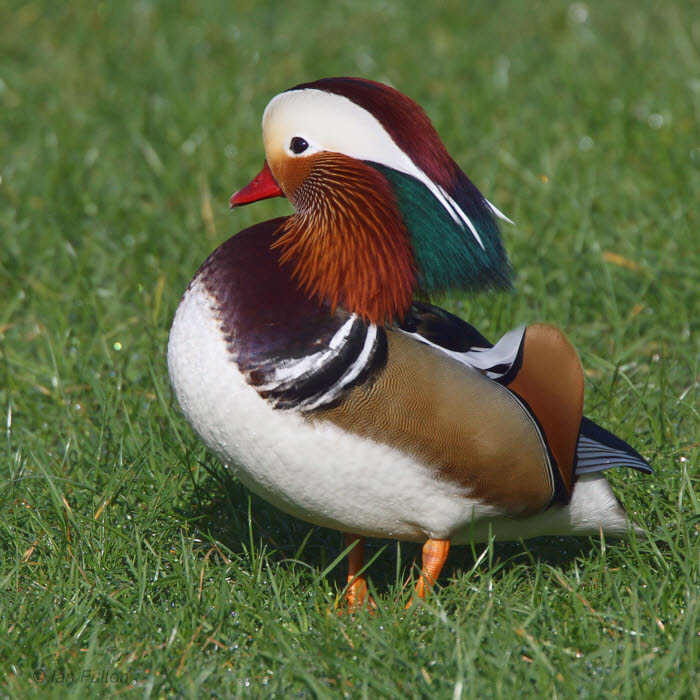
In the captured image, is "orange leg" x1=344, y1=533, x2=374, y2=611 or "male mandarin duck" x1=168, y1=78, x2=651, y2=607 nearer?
"male mandarin duck" x1=168, y1=78, x2=651, y2=607

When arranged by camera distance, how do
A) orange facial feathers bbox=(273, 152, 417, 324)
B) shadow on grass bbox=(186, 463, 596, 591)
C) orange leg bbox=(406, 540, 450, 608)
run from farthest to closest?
shadow on grass bbox=(186, 463, 596, 591)
orange leg bbox=(406, 540, 450, 608)
orange facial feathers bbox=(273, 152, 417, 324)

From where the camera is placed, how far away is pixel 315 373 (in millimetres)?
2297

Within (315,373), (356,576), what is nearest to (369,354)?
(315,373)

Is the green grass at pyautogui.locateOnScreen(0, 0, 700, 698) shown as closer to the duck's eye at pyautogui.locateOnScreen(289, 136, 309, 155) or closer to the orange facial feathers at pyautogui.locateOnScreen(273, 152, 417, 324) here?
the orange facial feathers at pyautogui.locateOnScreen(273, 152, 417, 324)

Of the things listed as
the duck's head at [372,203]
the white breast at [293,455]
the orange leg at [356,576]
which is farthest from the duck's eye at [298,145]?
the orange leg at [356,576]

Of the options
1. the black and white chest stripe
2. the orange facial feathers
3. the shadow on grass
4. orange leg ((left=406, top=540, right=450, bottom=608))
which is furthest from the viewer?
the shadow on grass

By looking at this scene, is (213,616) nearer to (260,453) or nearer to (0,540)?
(260,453)

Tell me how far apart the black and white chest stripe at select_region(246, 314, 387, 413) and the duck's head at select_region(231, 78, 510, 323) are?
0.37 feet

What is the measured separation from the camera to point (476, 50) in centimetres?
589

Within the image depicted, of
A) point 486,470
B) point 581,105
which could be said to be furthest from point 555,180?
point 486,470

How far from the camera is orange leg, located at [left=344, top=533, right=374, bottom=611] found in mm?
2630

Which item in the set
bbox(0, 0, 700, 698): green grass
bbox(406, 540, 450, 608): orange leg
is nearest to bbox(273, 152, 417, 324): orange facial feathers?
bbox(406, 540, 450, 608): orange leg

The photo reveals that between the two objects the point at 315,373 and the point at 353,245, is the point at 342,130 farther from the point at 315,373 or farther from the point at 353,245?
the point at 315,373

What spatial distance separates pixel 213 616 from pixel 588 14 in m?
5.07
